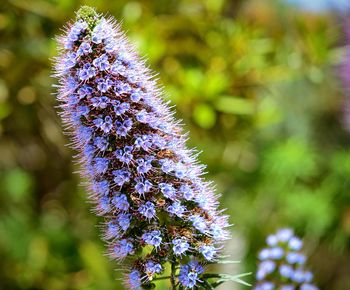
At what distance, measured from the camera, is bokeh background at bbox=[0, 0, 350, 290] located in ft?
11.3

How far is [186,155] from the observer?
177cm

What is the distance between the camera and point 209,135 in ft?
12.8

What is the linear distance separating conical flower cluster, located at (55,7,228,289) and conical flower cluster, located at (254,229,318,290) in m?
0.47

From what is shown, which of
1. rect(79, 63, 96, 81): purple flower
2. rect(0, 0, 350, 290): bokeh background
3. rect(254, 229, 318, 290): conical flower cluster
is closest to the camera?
rect(79, 63, 96, 81): purple flower

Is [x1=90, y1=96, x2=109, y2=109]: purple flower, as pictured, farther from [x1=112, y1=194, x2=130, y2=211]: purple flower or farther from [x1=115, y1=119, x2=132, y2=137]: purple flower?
[x1=112, y1=194, x2=130, y2=211]: purple flower

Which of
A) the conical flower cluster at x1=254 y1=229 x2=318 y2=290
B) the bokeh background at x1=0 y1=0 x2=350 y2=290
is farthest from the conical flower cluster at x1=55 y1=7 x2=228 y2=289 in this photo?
the bokeh background at x1=0 y1=0 x2=350 y2=290

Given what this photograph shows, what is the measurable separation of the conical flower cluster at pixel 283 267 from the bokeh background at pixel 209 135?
1112 mm

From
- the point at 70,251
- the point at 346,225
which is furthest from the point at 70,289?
the point at 346,225

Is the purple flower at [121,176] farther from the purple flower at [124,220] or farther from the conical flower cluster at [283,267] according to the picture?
the conical flower cluster at [283,267]

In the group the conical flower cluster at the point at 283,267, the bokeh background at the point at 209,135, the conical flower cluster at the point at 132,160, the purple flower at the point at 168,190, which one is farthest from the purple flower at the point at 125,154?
the bokeh background at the point at 209,135

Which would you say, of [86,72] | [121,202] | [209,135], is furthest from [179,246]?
[209,135]

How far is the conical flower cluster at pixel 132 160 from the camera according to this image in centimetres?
168

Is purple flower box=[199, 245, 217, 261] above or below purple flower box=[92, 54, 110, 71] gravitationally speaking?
below

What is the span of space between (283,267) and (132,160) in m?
0.74
